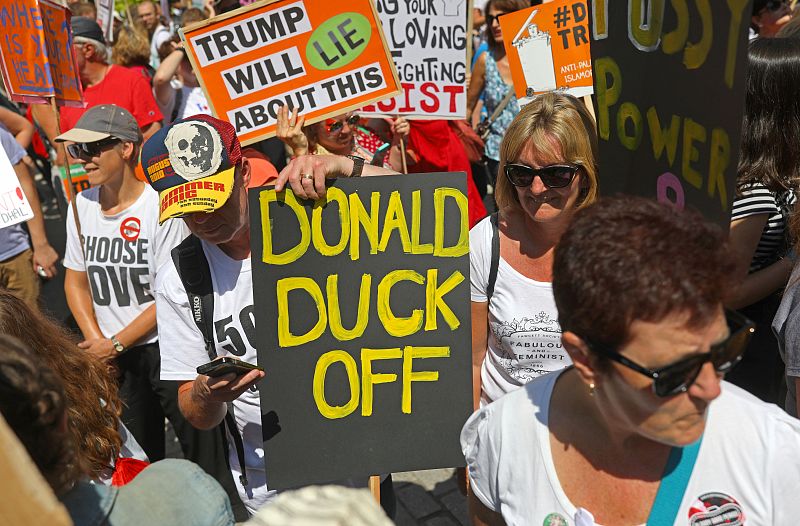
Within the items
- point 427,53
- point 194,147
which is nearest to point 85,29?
point 427,53

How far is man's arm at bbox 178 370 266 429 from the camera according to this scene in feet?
6.80

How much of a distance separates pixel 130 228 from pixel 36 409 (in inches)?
92.3

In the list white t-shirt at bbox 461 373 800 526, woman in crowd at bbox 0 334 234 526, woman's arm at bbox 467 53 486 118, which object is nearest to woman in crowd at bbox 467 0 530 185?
woman's arm at bbox 467 53 486 118

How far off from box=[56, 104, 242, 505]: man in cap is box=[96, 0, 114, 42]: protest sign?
3914 millimetres

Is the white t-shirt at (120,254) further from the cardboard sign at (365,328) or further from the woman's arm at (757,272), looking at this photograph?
the woman's arm at (757,272)

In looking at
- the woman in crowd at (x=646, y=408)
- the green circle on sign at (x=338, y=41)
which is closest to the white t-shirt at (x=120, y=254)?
the green circle on sign at (x=338, y=41)

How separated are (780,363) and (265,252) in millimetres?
1877

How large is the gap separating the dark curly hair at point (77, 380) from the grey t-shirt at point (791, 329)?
1816 mm

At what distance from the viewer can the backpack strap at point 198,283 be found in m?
2.34

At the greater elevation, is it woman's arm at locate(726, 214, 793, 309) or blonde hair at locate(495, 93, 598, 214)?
blonde hair at locate(495, 93, 598, 214)

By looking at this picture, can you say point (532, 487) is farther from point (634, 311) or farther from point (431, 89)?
point (431, 89)

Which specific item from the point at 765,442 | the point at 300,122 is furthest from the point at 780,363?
the point at 300,122

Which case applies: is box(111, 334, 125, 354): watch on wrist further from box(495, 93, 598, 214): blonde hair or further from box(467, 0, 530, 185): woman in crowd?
box(467, 0, 530, 185): woman in crowd

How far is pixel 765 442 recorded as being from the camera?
4.61 feet
